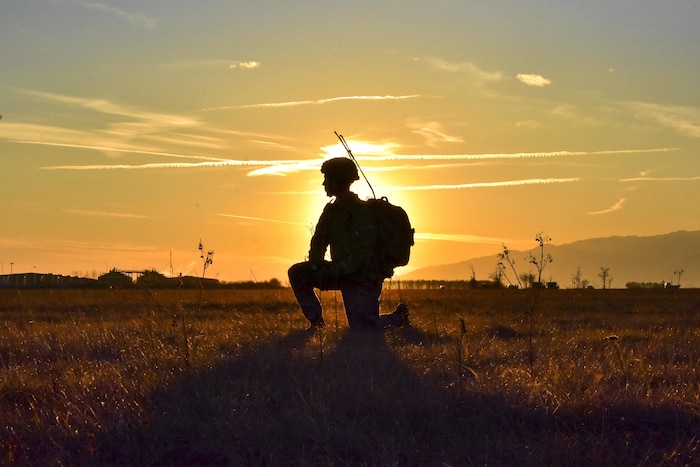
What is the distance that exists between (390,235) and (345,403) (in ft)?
18.5

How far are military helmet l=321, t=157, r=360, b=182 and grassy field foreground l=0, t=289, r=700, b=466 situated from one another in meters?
2.19

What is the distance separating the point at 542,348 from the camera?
33.3 feet

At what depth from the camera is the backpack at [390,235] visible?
11633mm

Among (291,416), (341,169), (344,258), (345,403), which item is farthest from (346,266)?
(291,416)

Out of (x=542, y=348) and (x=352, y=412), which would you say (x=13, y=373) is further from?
(x=542, y=348)

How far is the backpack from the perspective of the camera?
38.2 ft

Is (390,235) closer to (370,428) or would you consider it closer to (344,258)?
(344,258)

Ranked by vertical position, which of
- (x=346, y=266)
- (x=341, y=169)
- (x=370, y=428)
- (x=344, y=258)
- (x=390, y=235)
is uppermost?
(x=341, y=169)

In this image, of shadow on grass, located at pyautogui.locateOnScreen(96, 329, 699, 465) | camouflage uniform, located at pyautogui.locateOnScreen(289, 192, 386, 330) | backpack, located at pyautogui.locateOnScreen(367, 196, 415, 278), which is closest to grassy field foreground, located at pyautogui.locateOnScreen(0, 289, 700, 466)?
shadow on grass, located at pyautogui.locateOnScreen(96, 329, 699, 465)

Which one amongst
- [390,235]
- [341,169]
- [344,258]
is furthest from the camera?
[390,235]

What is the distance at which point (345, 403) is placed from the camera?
6.22m

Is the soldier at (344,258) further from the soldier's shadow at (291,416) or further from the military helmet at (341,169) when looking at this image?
the soldier's shadow at (291,416)

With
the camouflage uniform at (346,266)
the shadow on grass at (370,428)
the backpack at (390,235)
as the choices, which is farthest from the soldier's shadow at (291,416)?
the backpack at (390,235)

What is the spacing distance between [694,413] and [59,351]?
6973mm
